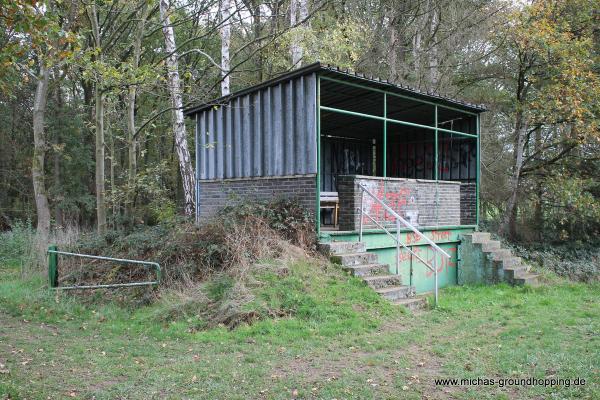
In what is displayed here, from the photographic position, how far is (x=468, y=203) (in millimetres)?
14156

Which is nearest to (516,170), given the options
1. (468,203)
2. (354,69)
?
(468,203)

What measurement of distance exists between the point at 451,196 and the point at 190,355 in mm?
8797

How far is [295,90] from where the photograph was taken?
1041cm

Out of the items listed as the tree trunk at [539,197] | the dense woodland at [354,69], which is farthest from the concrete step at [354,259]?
the tree trunk at [539,197]

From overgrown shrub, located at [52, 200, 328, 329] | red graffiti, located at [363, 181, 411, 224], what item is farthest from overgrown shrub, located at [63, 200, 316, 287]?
red graffiti, located at [363, 181, 411, 224]

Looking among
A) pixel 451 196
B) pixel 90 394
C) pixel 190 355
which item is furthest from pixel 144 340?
pixel 451 196

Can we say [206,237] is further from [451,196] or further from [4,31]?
[4,31]

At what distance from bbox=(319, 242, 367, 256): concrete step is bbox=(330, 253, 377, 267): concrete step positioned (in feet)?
0.45

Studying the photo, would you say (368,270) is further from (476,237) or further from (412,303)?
(476,237)

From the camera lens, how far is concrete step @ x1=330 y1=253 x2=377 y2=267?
940 cm

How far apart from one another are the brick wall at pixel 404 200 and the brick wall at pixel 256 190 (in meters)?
0.84

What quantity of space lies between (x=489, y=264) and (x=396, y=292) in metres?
4.33

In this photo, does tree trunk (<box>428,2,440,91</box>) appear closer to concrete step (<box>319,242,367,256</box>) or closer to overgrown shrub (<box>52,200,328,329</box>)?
concrete step (<box>319,242,367,256</box>)

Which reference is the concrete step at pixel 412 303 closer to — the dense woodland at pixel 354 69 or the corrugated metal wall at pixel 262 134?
the corrugated metal wall at pixel 262 134
